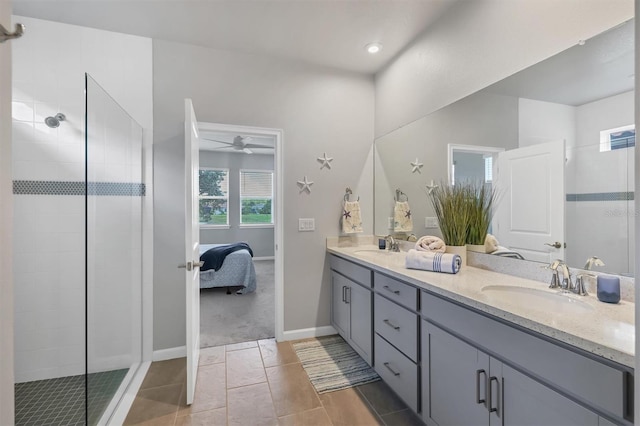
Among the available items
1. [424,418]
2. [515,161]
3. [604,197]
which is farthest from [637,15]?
[424,418]

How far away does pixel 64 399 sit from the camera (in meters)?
1.90

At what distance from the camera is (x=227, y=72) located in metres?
2.66

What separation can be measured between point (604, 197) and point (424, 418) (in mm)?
1410

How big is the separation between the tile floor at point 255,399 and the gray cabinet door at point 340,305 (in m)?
0.51

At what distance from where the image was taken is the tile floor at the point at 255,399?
176 centimetres

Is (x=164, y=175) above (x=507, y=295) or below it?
above

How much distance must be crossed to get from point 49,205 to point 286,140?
1953 millimetres

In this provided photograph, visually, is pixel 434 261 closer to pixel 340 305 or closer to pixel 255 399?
pixel 340 305

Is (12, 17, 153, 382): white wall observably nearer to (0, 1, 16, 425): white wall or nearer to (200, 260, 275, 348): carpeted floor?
(200, 260, 275, 348): carpeted floor

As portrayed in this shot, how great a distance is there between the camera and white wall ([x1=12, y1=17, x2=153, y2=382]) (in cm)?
211

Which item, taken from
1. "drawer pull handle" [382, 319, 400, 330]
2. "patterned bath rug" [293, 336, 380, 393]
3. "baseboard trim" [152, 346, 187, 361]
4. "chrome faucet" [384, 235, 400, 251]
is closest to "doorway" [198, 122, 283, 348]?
"baseboard trim" [152, 346, 187, 361]

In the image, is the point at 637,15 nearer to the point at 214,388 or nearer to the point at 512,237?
the point at 512,237

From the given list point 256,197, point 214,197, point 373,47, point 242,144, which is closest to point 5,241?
point 373,47

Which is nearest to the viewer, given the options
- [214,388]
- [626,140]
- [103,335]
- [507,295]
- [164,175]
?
[626,140]
